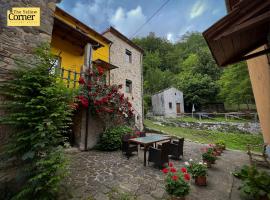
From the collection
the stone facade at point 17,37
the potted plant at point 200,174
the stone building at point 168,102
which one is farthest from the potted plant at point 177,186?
the stone building at point 168,102

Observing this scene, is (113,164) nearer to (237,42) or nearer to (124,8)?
(237,42)

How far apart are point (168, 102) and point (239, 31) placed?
2014 centimetres

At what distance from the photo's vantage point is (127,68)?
10.9 meters

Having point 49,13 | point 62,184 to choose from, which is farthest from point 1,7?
point 62,184

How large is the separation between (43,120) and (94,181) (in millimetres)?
2085

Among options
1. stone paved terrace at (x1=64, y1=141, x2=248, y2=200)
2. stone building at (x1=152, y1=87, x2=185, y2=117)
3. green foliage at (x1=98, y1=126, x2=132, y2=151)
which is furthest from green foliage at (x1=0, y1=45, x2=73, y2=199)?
stone building at (x1=152, y1=87, x2=185, y2=117)

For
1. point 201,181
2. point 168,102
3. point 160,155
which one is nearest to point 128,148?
point 160,155

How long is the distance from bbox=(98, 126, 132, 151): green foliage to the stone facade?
4.28 metres

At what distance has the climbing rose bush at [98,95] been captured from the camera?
20.7 ft

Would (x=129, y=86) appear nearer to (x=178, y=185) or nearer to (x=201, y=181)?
(x=201, y=181)

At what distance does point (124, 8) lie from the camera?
9.74 metres

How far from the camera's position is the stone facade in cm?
294

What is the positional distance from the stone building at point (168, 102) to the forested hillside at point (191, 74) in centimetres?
166

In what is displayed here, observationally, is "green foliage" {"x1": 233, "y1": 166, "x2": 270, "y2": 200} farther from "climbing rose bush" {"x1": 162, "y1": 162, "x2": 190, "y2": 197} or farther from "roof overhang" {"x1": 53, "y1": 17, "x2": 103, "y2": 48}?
"roof overhang" {"x1": 53, "y1": 17, "x2": 103, "y2": 48}
